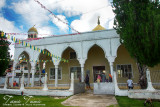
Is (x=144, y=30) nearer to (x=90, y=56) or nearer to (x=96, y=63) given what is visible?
(x=96, y=63)

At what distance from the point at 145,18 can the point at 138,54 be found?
6.77ft

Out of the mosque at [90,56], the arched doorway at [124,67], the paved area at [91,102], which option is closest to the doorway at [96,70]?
the mosque at [90,56]

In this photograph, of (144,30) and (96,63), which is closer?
(144,30)

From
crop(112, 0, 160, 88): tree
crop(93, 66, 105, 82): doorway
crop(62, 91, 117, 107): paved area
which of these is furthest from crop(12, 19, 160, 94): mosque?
crop(62, 91, 117, 107): paved area

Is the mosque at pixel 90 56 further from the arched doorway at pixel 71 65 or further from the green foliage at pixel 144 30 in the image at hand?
the green foliage at pixel 144 30

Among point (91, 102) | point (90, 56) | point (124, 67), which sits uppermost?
point (90, 56)

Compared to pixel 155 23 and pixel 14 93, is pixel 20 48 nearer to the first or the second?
pixel 14 93

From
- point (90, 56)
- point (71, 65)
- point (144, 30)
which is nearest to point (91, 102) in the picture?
point (144, 30)

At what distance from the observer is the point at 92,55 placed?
1449cm

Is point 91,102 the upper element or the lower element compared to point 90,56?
lower

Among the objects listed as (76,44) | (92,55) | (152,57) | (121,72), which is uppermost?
(76,44)

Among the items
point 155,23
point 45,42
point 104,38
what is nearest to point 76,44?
point 104,38

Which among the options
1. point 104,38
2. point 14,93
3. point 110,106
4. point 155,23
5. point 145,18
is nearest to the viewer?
point 110,106

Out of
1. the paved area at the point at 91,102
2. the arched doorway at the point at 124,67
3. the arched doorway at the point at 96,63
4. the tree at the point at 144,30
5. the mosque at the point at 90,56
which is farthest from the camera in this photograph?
the arched doorway at the point at 96,63
